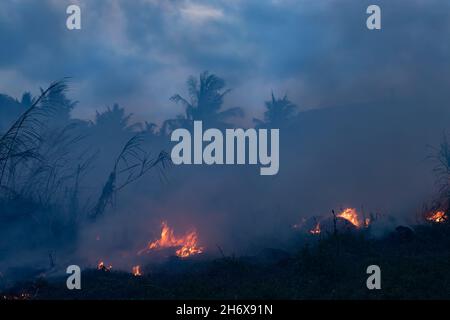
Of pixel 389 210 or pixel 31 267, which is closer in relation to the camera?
pixel 31 267

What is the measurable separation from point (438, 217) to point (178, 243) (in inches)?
432

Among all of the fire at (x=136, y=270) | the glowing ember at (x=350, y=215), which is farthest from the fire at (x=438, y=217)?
the fire at (x=136, y=270)

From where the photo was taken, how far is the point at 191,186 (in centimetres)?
2558

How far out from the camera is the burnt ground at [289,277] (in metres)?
11.8

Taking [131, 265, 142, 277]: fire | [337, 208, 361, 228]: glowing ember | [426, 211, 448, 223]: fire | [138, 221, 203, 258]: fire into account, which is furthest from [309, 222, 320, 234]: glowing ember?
[131, 265, 142, 277]: fire

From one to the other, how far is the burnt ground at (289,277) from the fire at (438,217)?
381cm

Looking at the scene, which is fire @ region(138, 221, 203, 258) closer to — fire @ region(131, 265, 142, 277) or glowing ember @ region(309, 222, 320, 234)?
fire @ region(131, 265, 142, 277)

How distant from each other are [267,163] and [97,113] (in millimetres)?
17182

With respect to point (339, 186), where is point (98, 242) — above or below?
below

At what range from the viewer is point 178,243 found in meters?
18.6

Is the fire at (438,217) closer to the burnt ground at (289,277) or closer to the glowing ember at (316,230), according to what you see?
the burnt ground at (289,277)
